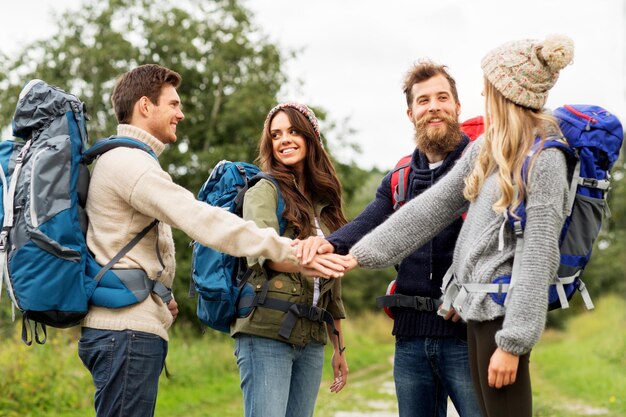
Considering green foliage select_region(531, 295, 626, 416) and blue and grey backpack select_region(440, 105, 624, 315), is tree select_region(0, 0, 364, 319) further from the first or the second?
blue and grey backpack select_region(440, 105, 624, 315)

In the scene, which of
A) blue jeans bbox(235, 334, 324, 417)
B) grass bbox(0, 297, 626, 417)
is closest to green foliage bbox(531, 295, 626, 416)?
grass bbox(0, 297, 626, 417)

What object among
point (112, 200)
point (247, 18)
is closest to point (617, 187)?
point (247, 18)

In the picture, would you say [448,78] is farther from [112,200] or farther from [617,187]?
[617,187]

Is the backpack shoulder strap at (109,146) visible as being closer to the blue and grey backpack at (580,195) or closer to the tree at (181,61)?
the blue and grey backpack at (580,195)

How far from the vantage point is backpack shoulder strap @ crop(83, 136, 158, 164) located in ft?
11.5

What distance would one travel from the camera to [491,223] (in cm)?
310

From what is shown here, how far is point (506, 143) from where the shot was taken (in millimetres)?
3090

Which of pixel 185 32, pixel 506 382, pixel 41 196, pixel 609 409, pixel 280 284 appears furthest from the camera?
pixel 185 32

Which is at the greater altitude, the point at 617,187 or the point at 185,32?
the point at 185,32

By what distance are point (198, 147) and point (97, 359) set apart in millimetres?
15205

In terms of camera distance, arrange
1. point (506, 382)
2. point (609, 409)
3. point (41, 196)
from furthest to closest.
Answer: point (609, 409) < point (41, 196) < point (506, 382)

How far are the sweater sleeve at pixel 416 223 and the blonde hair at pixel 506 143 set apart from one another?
0.20m

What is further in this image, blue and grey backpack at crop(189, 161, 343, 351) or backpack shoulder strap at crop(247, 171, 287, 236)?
backpack shoulder strap at crop(247, 171, 287, 236)

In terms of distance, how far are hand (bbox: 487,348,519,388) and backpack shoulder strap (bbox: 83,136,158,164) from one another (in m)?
1.74
